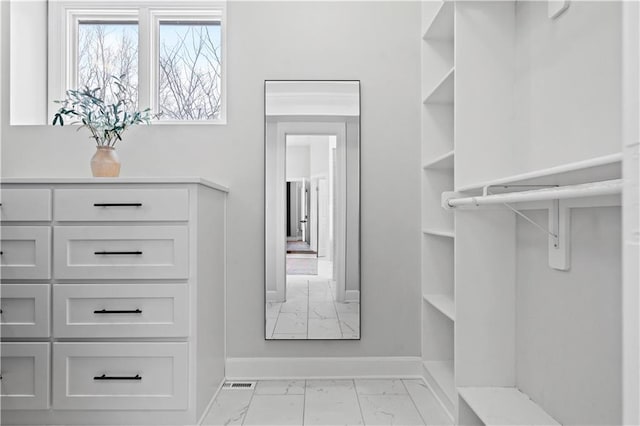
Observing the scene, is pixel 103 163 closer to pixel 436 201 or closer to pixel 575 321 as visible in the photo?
pixel 436 201

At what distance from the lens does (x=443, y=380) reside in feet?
6.43

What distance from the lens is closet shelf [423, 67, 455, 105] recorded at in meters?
1.89

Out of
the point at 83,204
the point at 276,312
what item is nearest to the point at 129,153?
the point at 83,204

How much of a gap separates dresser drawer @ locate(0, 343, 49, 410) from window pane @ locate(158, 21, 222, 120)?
1.38 m

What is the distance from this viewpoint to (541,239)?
4.75ft

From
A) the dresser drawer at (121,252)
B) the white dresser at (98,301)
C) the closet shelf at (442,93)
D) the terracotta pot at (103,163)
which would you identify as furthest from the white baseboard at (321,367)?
the closet shelf at (442,93)

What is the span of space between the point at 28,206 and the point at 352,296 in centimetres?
159

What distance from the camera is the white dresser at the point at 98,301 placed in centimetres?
162

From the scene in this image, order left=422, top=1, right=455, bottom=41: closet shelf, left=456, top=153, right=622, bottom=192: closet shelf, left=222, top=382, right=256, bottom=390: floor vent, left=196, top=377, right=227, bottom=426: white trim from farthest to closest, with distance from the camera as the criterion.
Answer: left=222, top=382, right=256, bottom=390: floor vent
left=422, top=1, right=455, bottom=41: closet shelf
left=196, top=377, right=227, bottom=426: white trim
left=456, top=153, right=622, bottom=192: closet shelf

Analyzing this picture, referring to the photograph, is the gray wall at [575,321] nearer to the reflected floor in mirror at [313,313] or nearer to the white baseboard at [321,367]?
the white baseboard at [321,367]

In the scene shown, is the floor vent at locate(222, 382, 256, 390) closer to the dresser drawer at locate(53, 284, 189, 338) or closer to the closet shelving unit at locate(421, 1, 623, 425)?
the dresser drawer at locate(53, 284, 189, 338)

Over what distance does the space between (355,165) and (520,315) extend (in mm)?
1136

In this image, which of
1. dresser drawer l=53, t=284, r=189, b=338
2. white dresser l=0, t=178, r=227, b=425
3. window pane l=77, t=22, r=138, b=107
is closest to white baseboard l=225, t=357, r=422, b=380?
white dresser l=0, t=178, r=227, b=425

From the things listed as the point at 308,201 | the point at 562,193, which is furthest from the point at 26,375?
the point at 562,193
